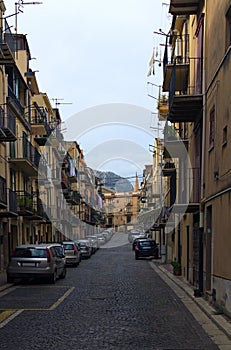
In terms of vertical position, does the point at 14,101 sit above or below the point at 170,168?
above

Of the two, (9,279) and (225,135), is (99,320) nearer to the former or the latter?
(225,135)

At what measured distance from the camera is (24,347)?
27.8 feet

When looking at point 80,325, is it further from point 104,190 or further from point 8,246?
point 104,190

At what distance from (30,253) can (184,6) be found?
9.70 meters

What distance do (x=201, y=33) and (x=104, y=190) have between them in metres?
115

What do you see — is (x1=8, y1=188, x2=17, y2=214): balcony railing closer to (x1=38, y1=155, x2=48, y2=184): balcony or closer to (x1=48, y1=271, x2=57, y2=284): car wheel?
(x1=48, y1=271, x2=57, y2=284): car wheel

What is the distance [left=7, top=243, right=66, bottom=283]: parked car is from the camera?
1877 cm

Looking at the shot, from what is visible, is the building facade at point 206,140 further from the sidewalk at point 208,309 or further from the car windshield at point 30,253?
the car windshield at point 30,253

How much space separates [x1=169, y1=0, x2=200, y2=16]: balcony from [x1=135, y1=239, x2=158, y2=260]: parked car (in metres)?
23.3

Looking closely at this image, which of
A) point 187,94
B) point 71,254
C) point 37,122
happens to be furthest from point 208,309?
point 37,122

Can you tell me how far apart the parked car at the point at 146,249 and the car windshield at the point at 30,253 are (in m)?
19.0

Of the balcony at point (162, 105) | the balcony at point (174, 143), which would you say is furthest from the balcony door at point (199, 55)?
the balcony at point (162, 105)

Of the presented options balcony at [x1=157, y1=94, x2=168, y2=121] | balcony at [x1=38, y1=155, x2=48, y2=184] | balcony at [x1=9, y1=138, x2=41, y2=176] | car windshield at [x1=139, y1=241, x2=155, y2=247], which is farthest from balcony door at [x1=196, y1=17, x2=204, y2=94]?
car windshield at [x1=139, y1=241, x2=155, y2=247]

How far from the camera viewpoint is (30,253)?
19.2m
